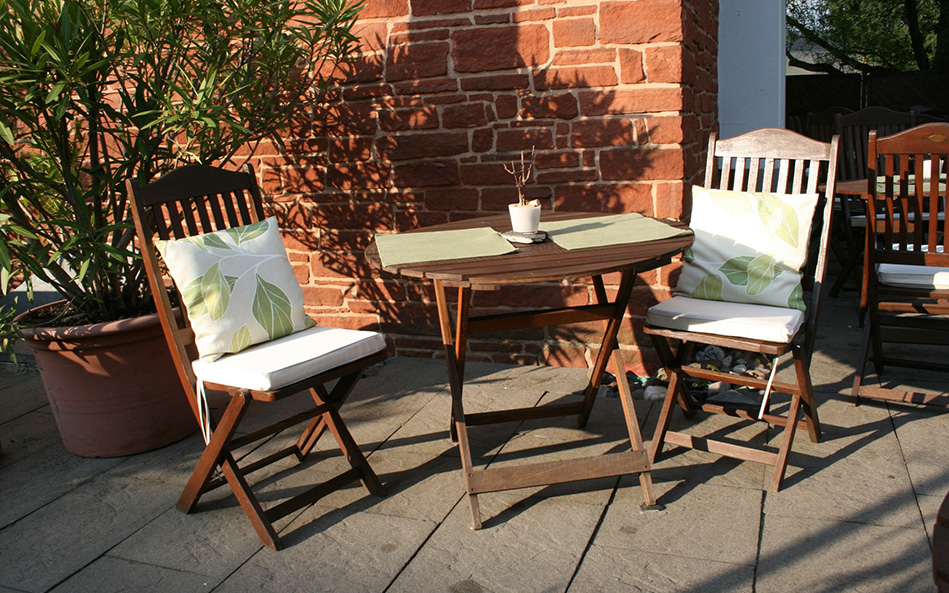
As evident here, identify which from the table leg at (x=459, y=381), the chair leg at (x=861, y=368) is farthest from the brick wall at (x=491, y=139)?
the table leg at (x=459, y=381)

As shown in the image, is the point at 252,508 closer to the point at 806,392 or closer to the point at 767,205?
the point at 806,392

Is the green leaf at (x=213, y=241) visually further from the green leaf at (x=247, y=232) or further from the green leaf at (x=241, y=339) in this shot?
the green leaf at (x=241, y=339)

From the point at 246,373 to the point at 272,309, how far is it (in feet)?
1.23

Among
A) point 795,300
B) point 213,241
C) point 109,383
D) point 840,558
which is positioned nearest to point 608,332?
point 795,300

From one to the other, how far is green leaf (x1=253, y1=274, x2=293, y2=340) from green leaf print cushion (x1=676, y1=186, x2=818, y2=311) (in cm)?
151

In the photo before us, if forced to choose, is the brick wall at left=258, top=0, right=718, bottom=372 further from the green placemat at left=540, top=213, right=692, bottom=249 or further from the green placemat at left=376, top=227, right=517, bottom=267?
the green placemat at left=376, top=227, right=517, bottom=267

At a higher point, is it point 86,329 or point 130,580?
point 86,329

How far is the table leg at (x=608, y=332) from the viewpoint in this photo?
297 centimetres

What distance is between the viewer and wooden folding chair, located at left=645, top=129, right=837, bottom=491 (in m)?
2.77

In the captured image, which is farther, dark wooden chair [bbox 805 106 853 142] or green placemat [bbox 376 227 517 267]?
dark wooden chair [bbox 805 106 853 142]

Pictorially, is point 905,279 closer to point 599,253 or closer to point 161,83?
point 599,253

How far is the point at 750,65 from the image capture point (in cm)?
517

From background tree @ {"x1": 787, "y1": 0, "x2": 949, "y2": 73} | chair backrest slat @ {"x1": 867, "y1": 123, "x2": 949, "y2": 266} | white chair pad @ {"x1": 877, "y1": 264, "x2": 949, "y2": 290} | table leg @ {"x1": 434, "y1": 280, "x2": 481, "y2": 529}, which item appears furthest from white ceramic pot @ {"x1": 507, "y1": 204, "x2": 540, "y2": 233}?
background tree @ {"x1": 787, "y1": 0, "x2": 949, "y2": 73}

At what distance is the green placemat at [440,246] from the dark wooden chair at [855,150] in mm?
3154
